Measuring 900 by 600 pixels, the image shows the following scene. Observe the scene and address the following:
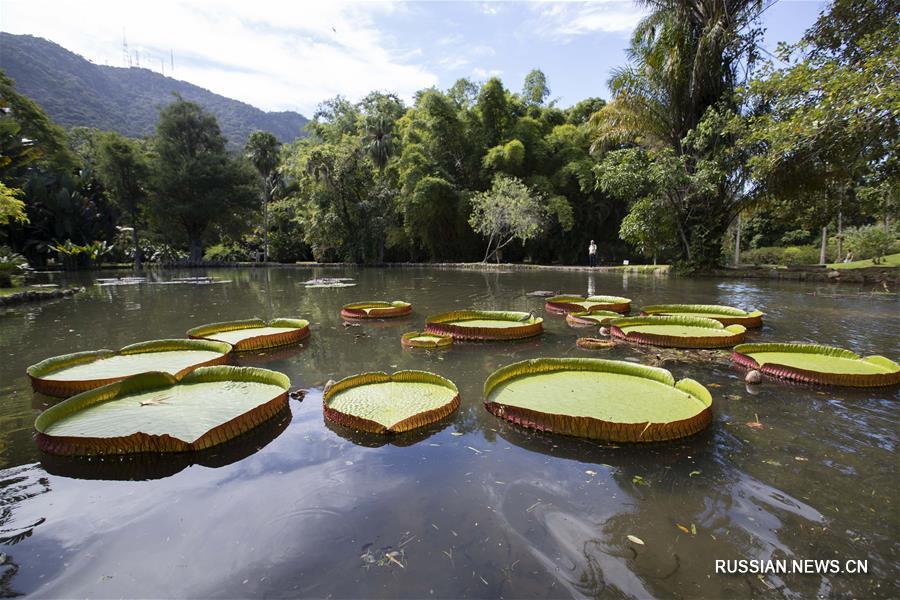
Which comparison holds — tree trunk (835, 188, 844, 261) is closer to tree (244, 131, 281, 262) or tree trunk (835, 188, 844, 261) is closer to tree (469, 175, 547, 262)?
tree (469, 175, 547, 262)

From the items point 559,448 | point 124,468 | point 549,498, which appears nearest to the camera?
point 549,498

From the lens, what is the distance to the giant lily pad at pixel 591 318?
7211mm

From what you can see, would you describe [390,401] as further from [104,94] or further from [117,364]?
[104,94]

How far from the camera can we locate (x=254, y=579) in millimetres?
1914

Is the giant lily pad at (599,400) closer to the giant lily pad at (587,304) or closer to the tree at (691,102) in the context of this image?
the giant lily pad at (587,304)

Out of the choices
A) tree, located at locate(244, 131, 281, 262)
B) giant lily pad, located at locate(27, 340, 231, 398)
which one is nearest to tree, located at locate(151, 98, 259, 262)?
tree, located at locate(244, 131, 281, 262)

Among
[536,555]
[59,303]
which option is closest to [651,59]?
[536,555]

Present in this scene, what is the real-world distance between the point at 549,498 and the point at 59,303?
46.1ft

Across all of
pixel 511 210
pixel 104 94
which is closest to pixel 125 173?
pixel 511 210

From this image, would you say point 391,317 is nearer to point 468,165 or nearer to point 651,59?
point 651,59

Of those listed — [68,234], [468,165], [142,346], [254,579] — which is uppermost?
[468,165]

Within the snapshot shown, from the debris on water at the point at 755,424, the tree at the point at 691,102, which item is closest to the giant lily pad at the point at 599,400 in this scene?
the debris on water at the point at 755,424

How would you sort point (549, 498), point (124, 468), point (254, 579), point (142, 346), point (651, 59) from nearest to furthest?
point (254, 579) < point (549, 498) < point (124, 468) < point (142, 346) < point (651, 59)

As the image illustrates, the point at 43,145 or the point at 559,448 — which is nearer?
the point at 559,448
